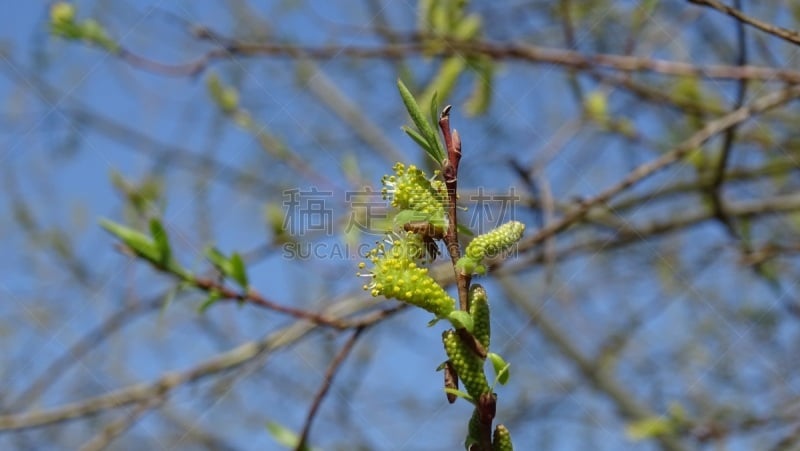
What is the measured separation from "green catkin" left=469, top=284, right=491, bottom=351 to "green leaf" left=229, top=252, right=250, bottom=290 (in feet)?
2.07

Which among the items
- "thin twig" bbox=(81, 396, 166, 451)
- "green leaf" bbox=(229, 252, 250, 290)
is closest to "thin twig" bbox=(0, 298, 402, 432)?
"thin twig" bbox=(81, 396, 166, 451)

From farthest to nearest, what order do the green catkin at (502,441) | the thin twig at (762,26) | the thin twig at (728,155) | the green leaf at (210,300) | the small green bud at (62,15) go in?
the small green bud at (62,15), the thin twig at (728,155), the green leaf at (210,300), the thin twig at (762,26), the green catkin at (502,441)

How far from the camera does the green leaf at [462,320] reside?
594 mm

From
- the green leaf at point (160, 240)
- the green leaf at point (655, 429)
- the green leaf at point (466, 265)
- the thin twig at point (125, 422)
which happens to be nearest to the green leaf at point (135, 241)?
the green leaf at point (160, 240)

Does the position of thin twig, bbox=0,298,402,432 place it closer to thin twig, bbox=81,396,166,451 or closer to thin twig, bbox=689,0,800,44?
thin twig, bbox=81,396,166,451

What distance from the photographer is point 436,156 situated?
65cm

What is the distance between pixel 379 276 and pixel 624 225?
5.40 feet

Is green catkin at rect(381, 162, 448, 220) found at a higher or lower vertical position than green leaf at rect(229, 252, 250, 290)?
lower

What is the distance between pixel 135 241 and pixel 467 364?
27.3 inches

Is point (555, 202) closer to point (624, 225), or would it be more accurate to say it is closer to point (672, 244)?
point (624, 225)

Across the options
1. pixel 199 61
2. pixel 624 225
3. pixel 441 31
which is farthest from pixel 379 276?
pixel 624 225

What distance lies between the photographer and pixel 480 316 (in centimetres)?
62

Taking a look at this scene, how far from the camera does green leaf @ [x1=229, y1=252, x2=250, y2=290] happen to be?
1199 millimetres

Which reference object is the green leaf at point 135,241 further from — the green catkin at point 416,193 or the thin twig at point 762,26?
the thin twig at point 762,26
